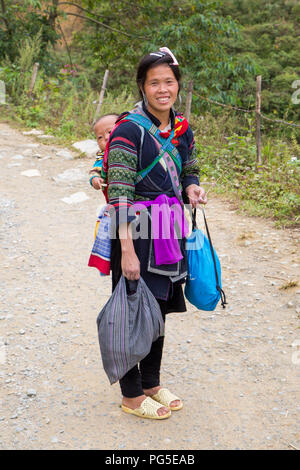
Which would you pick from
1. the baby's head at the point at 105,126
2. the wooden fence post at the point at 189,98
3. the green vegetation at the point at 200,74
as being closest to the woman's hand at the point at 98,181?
the baby's head at the point at 105,126

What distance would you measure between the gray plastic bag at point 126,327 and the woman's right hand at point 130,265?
45 mm

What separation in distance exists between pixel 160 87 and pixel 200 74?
8506mm

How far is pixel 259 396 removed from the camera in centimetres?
264

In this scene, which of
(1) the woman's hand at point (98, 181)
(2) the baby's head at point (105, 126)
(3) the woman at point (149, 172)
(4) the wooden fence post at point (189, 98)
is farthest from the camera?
(4) the wooden fence post at point (189, 98)

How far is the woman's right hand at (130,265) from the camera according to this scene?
2.04 metres

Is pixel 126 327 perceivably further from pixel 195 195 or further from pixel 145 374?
pixel 195 195

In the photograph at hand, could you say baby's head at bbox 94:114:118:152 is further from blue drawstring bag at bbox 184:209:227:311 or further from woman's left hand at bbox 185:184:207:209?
blue drawstring bag at bbox 184:209:227:311

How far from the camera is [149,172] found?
2.08 m

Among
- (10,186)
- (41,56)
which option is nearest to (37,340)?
(10,186)

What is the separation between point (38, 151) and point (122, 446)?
21.9 ft

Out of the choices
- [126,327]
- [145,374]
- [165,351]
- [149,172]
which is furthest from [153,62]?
[165,351]

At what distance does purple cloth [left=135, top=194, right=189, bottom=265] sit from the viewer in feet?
6.86

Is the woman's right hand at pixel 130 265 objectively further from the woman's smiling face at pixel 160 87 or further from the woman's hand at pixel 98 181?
the woman's smiling face at pixel 160 87

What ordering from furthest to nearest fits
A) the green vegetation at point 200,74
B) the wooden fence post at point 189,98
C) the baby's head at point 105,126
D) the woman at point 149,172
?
the wooden fence post at point 189,98 < the green vegetation at point 200,74 < the baby's head at point 105,126 < the woman at point 149,172
